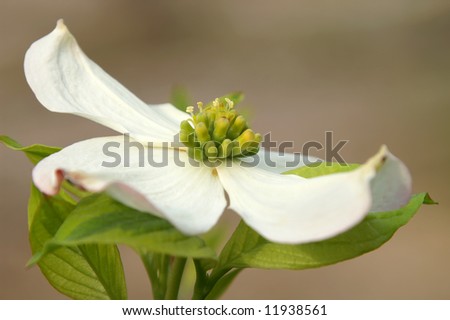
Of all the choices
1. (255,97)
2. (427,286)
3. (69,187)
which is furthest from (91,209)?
(255,97)

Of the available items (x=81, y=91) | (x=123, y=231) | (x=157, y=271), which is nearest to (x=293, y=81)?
(x=81, y=91)

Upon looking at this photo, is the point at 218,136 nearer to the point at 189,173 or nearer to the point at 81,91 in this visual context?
the point at 189,173

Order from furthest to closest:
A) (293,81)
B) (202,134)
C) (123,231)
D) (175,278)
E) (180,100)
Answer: (293,81), (180,100), (202,134), (175,278), (123,231)

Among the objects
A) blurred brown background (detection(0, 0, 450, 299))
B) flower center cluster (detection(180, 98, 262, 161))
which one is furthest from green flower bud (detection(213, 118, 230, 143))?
blurred brown background (detection(0, 0, 450, 299))

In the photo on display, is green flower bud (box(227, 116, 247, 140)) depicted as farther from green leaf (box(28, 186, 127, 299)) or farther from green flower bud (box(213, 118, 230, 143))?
green leaf (box(28, 186, 127, 299))

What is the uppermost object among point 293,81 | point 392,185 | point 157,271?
point 293,81

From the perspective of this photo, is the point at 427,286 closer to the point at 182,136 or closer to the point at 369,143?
the point at 369,143
